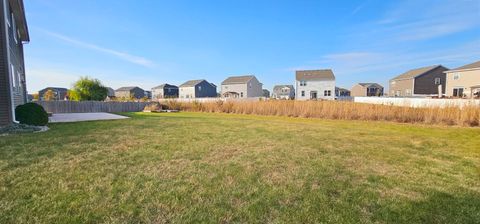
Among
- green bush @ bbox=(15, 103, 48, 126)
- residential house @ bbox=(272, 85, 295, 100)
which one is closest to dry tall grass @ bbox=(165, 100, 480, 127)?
green bush @ bbox=(15, 103, 48, 126)

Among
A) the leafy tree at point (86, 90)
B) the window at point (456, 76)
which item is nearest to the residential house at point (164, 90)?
the leafy tree at point (86, 90)

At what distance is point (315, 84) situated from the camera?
36406 millimetres

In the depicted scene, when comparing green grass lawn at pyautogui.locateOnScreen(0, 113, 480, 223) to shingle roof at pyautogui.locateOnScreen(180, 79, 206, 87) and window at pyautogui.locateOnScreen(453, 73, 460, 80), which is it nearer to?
window at pyautogui.locateOnScreen(453, 73, 460, 80)

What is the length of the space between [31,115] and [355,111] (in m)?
13.5

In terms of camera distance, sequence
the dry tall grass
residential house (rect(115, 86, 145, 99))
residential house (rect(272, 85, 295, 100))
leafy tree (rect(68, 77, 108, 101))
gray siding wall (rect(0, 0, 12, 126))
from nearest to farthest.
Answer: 1. gray siding wall (rect(0, 0, 12, 126))
2. the dry tall grass
3. leafy tree (rect(68, 77, 108, 101))
4. residential house (rect(115, 86, 145, 99))
5. residential house (rect(272, 85, 295, 100))

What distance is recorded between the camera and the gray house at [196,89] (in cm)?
4578

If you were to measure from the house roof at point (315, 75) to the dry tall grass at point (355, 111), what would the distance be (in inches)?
925

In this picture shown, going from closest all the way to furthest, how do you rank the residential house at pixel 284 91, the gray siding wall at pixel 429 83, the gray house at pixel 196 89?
the gray siding wall at pixel 429 83, the gray house at pixel 196 89, the residential house at pixel 284 91

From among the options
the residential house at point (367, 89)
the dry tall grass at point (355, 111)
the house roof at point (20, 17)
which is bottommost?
the dry tall grass at point (355, 111)

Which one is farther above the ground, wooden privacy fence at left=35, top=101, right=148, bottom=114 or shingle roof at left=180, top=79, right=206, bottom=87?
shingle roof at left=180, top=79, right=206, bottom=87

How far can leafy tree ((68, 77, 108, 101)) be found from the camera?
83.0 ft

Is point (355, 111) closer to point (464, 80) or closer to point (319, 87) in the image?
point (464, 80)

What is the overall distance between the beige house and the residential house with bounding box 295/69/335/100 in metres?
14.1

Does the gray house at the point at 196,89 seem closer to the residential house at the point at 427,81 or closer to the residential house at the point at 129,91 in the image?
the residential house at the point at 129,91
